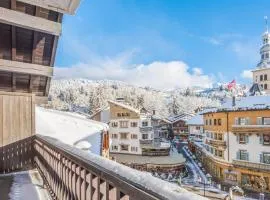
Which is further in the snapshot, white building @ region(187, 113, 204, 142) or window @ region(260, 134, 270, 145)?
white building @ region(187, 113, 204, 142)

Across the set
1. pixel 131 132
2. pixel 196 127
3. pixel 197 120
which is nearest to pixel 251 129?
pixel 131 132

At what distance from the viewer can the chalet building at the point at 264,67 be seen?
44.2m

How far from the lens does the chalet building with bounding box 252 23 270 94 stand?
44.2m

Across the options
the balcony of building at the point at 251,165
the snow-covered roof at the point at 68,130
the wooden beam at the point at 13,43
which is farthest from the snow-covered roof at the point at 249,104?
the wooden beam at the point at 13,43

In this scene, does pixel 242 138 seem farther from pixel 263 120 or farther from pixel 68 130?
pixel 68 130

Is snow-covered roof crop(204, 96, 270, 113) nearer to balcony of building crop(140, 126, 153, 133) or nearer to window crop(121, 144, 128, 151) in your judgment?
balcony of building crop(140, 126, 153, 133)

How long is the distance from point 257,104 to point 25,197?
968 inches

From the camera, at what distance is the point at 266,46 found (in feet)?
145

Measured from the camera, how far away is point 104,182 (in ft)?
7.16

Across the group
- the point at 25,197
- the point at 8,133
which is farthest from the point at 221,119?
the point at 25,197

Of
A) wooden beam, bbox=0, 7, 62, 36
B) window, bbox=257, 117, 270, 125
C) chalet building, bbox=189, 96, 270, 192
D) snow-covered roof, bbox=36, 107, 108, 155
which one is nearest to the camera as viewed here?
wooden beam, bbox=0, 7, 62, 36

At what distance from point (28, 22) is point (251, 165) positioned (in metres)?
24.9

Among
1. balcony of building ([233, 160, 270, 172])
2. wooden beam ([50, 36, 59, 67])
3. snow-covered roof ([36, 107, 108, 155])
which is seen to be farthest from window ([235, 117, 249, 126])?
wooden beam ([50, 36, 59, 67])

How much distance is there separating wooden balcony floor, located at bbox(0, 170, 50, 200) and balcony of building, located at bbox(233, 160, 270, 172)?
74.0 feet
